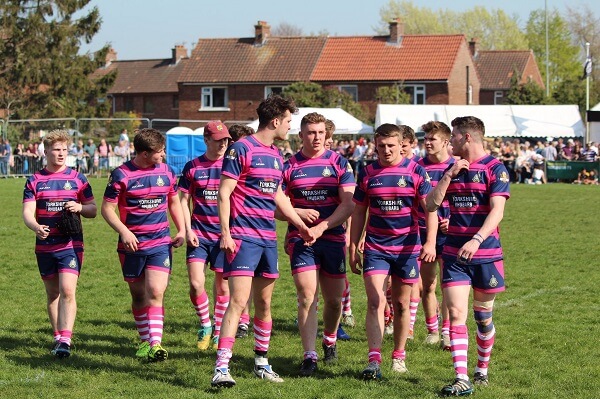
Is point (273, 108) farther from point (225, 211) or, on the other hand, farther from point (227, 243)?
point (227, 243)

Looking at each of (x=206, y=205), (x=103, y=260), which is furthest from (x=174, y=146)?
(x=206, y=205)

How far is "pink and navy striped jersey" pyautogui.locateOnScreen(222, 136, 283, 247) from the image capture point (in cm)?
719

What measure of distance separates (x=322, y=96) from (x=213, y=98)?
10.0 m

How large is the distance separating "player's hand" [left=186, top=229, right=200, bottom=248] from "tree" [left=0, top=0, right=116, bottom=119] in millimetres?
48046

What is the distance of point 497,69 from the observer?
240ft

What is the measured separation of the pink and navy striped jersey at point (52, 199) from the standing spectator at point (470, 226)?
3.37 meters

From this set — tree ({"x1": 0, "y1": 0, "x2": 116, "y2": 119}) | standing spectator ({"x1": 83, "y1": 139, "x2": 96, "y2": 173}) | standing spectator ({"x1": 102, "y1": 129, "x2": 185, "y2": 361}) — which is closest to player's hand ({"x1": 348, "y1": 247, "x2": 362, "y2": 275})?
standing spectator ({"x1": 102, "y1": 129, "x2": 185, "y2": 361})

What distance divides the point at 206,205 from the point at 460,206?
9.20 feet

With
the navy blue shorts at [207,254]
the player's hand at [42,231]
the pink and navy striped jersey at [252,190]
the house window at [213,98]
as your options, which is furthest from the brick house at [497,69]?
the pink and navy striped jersey at [252,190]

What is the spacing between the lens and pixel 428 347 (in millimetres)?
8930

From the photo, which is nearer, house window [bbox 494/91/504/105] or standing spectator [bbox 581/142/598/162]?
standing spectator [bbox 581/142/598/162]

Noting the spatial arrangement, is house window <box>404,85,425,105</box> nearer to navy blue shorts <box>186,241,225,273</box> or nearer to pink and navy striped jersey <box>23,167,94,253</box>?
navy blue shorts <box>186,241,225,273</box>

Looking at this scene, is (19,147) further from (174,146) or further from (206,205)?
(206,205)

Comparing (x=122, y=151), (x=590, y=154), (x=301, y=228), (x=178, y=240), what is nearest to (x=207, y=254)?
(x=178, y=240)
